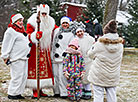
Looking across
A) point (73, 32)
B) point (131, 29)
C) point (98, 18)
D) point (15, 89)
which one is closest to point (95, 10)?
point (98, 18)

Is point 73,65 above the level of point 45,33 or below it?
below

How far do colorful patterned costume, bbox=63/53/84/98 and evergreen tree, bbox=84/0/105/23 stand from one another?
8601 millimetres

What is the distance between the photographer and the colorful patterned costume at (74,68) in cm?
442

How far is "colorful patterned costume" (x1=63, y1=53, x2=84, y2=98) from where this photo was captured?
174 inches

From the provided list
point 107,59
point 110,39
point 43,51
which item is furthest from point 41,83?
point 110,39

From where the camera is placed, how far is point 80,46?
474 centimetres

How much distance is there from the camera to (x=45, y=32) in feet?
15.4

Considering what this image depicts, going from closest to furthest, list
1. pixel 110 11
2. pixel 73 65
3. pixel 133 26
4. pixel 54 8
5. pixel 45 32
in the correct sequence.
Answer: pixel 73 65, pixel 45 32, pixel 110 11, pixel 54 8, pixel 133 26

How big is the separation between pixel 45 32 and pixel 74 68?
3.34 ft

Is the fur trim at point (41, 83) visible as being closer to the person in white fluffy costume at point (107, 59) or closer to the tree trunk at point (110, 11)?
the person in white fluffy costume at point (107, 59)

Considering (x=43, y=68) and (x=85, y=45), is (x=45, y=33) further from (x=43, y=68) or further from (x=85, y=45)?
(x=85, y=45)

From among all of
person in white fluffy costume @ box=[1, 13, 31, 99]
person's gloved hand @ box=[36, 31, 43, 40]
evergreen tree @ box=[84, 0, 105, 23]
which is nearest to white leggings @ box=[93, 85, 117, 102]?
person's gloved hand @ box=[36, 31, 43, 40]

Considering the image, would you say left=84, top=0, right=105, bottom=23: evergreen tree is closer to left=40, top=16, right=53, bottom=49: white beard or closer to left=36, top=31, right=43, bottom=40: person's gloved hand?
left=40, top=16, right=53, bottom=49: white beard

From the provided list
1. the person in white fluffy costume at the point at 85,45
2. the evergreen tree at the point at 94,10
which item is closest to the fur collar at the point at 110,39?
the person in white fluffy costume at the point at 85,45
